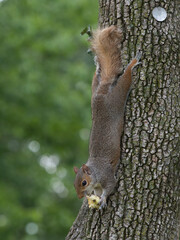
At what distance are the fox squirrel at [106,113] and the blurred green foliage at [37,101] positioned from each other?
414 cm

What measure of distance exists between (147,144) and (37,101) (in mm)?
5966

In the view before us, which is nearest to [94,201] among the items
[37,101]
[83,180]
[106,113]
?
[83,180]

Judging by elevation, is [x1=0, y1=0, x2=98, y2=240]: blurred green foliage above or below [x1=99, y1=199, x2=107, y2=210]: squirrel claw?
above

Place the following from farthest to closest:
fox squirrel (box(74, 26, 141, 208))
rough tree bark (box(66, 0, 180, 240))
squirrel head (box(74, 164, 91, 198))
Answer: squirrel head (box(74, 164, 91, 198)) → fox squirrel (box(74, 26, 141, 208)) → rough tree bark (box(66, 0, 180, 240))

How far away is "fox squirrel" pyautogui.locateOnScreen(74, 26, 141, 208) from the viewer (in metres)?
3.94

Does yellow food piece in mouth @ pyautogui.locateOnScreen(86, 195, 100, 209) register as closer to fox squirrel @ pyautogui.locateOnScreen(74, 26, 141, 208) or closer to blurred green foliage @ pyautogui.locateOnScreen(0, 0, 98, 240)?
fox squirrel @ pyautogui.locateOnScreen(74, 26, 141, 208)

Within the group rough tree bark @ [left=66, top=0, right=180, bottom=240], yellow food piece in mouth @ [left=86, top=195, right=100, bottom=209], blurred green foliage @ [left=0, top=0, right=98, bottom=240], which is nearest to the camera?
rough tree bark @ [left=66, top=0, right=180, bottom=240]

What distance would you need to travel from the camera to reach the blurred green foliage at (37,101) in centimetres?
863

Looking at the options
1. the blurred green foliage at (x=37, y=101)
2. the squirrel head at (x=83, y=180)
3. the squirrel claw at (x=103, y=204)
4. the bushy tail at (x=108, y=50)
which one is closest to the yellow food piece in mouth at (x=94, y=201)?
the squirrel claw at (x=103, y=204)

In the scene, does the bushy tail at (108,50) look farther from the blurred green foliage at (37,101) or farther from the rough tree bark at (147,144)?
the blurred green foliage at (37,101)

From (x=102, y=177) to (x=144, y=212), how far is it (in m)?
0.65

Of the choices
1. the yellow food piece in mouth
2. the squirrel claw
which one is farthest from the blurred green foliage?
the squirrel claw

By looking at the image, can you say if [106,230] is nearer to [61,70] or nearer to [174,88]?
[174,88]

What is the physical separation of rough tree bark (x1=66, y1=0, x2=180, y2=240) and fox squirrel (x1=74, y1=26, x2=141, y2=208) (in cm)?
8
